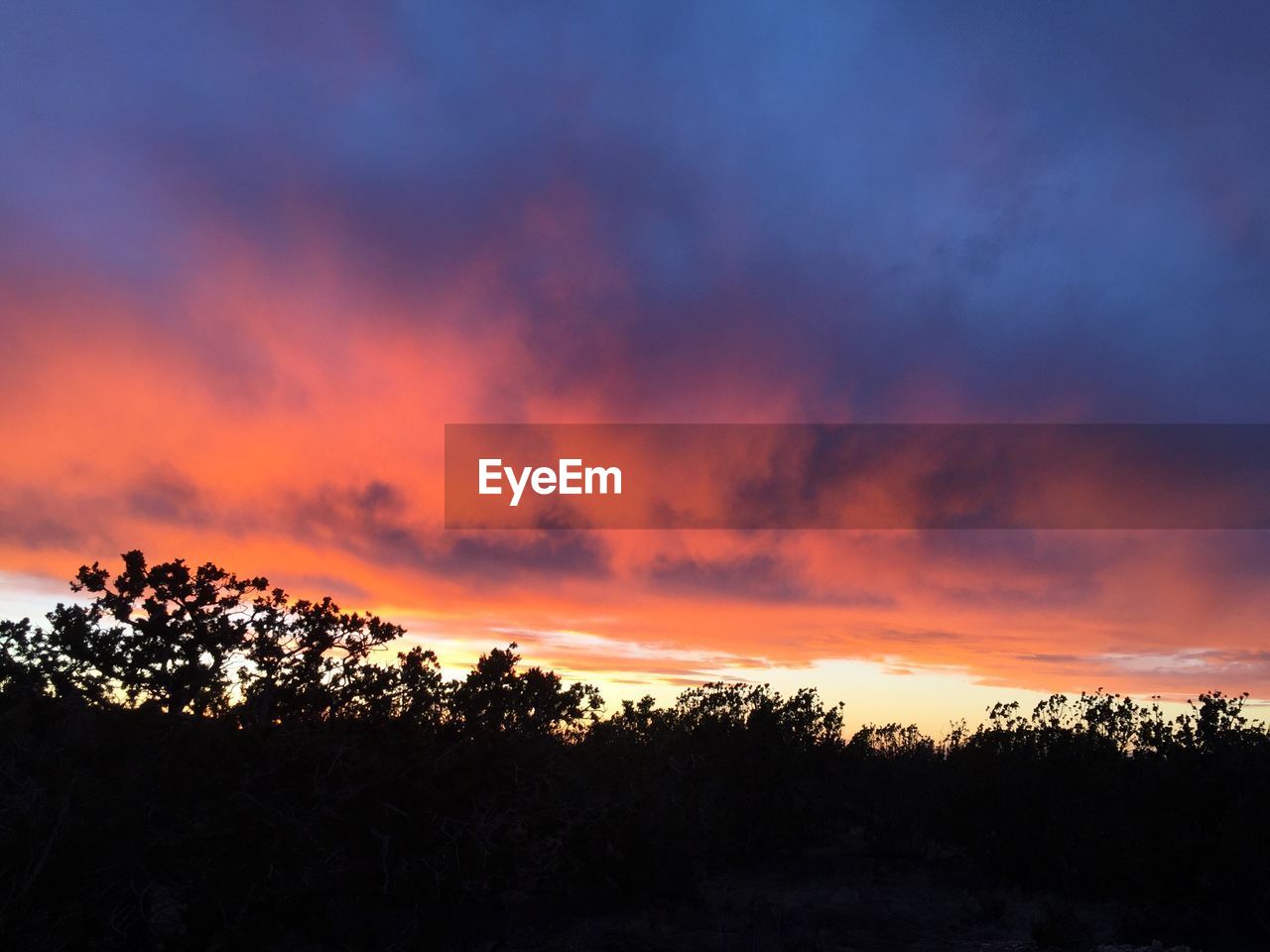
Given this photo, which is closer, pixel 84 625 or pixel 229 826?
pixel 229 826

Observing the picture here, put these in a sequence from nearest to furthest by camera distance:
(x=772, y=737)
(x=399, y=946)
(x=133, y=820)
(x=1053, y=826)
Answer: (x=133, y=820) < (x=399, y=946) < (x=1053, y=826) < (x=772, y=737)

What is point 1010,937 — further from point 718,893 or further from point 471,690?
point 471,690

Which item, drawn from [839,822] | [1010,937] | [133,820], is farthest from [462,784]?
[839,822]

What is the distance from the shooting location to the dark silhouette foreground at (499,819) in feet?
42.0

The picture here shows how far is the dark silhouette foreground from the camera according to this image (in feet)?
42.0

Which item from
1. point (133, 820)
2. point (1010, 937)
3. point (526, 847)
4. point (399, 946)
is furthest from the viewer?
point (1010, 937)

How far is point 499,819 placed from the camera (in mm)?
15891

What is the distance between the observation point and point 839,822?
3275cm

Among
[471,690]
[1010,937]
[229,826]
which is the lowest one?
[1010,937]

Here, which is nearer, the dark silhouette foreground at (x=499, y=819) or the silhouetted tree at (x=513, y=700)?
the dark silhouette foreground at (x=499, y=819)

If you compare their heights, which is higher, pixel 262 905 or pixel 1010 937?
pixel 262 905

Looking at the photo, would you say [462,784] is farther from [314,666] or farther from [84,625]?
[84,625]

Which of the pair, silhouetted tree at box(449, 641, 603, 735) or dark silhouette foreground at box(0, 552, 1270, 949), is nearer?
dark silhouette foreground at box(0, 552, 1270, 949)

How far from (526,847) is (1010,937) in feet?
42.0
